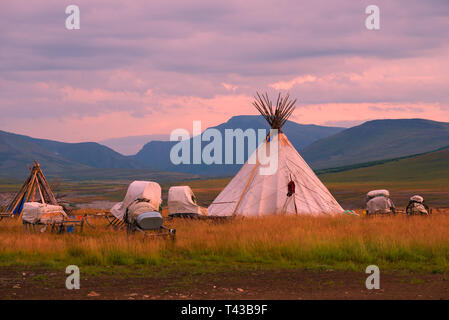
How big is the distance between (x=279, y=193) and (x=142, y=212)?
881 cm

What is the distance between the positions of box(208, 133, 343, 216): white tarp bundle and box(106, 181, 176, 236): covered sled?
4.06m

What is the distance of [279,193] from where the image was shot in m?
24.8

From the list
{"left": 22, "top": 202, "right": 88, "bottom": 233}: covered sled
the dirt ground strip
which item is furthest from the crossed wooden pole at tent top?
the dirt ground strip

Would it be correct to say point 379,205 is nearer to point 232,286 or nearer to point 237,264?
point 237,264

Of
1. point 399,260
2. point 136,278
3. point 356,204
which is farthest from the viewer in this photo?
point 356,204

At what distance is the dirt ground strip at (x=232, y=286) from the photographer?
31.5 feet

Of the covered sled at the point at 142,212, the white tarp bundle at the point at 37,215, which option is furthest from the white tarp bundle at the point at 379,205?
the white tarp bundle at the point at 37,215

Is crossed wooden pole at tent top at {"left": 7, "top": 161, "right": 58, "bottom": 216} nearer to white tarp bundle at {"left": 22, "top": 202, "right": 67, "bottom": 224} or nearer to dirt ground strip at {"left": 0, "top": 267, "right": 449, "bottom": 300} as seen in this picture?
white tarp bundle at {"left": 22, "top": 202, "right": 67, "bottom": 224}

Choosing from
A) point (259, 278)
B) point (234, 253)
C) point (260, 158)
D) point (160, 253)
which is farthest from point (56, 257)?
point (260, 158)

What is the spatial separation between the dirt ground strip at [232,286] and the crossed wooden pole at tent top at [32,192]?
1541cm

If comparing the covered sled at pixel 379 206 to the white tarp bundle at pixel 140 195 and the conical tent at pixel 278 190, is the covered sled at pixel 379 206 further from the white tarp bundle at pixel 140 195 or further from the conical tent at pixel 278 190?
the white tarp bundle at pixel 140 195

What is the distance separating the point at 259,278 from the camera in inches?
442

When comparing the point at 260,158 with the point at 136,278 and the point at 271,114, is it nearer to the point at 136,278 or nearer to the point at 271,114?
the point at 271,114
